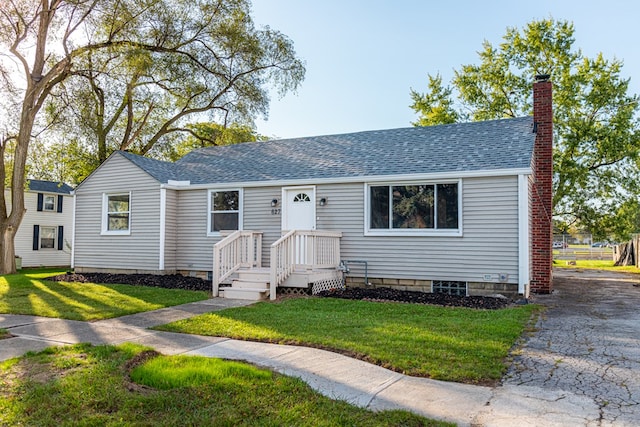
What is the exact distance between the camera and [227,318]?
724cm

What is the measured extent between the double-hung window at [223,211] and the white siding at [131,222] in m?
1.60

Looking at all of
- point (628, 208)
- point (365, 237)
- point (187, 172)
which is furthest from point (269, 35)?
point (628, 208)

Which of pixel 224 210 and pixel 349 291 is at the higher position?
pixel 224 210

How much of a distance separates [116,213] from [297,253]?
23.2 ft

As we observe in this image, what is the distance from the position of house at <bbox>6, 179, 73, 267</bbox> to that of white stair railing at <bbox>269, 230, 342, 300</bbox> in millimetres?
19124

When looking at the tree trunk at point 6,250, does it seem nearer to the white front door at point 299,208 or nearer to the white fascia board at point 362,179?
the white fascia board at point 362,179

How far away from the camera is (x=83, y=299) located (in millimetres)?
9414

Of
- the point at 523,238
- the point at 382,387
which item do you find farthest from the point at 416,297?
the point at 382,387

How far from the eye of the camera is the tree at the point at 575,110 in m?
23.9

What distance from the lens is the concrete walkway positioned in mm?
3398

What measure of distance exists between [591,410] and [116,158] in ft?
46.1

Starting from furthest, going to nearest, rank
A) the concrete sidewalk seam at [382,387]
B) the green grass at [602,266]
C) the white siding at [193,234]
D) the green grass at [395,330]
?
the green grass at [602,266], the white siding at [193,234], the green grass at [395,330], the concrete sidewalk seam at [382,387]

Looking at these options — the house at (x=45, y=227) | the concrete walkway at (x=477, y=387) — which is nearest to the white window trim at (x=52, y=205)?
the house at (x=45, y=227)

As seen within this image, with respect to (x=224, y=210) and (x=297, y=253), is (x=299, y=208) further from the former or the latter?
(x=224, y=210)
